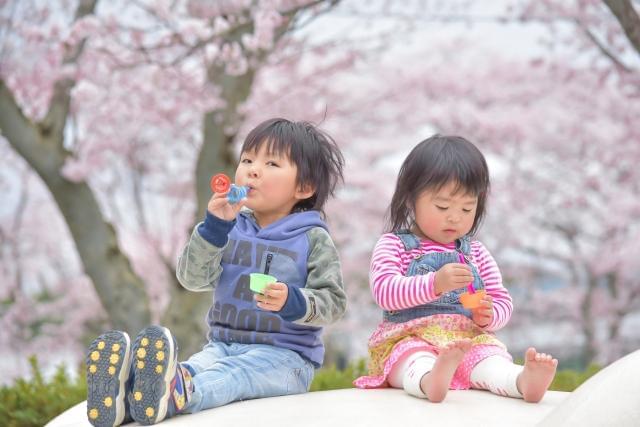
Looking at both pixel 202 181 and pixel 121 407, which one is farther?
pixel 202 181

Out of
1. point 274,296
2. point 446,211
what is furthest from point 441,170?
point 274,296

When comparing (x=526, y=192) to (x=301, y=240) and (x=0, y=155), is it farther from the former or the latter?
(x=301, y=240)

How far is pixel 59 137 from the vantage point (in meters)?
5.85

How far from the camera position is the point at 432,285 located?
2.64 m

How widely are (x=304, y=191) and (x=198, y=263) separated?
1.46 ft

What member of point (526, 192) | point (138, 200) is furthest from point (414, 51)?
point (138, 200)

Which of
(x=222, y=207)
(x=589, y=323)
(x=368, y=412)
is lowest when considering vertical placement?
(x=589, y=323)

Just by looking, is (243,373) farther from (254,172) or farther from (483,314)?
(483,314)

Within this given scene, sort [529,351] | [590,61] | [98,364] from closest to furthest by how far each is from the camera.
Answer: [98,364] → [529,351] → [590,61]

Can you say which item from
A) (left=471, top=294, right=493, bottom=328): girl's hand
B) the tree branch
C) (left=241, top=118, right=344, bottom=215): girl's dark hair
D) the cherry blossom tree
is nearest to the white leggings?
(left=471, top=294, right=493, bottom=328): girl's hand

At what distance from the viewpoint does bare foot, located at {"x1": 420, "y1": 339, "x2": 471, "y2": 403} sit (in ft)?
7.86

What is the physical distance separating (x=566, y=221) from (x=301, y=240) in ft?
26.5

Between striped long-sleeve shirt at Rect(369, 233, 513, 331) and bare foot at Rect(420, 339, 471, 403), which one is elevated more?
striped long-sleeve shirt at Rect(369, 233, 513, 331)

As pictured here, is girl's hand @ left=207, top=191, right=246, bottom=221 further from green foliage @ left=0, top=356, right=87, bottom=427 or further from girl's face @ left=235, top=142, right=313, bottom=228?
green foliage @ left=0, top=356, right=87, bottom=427
